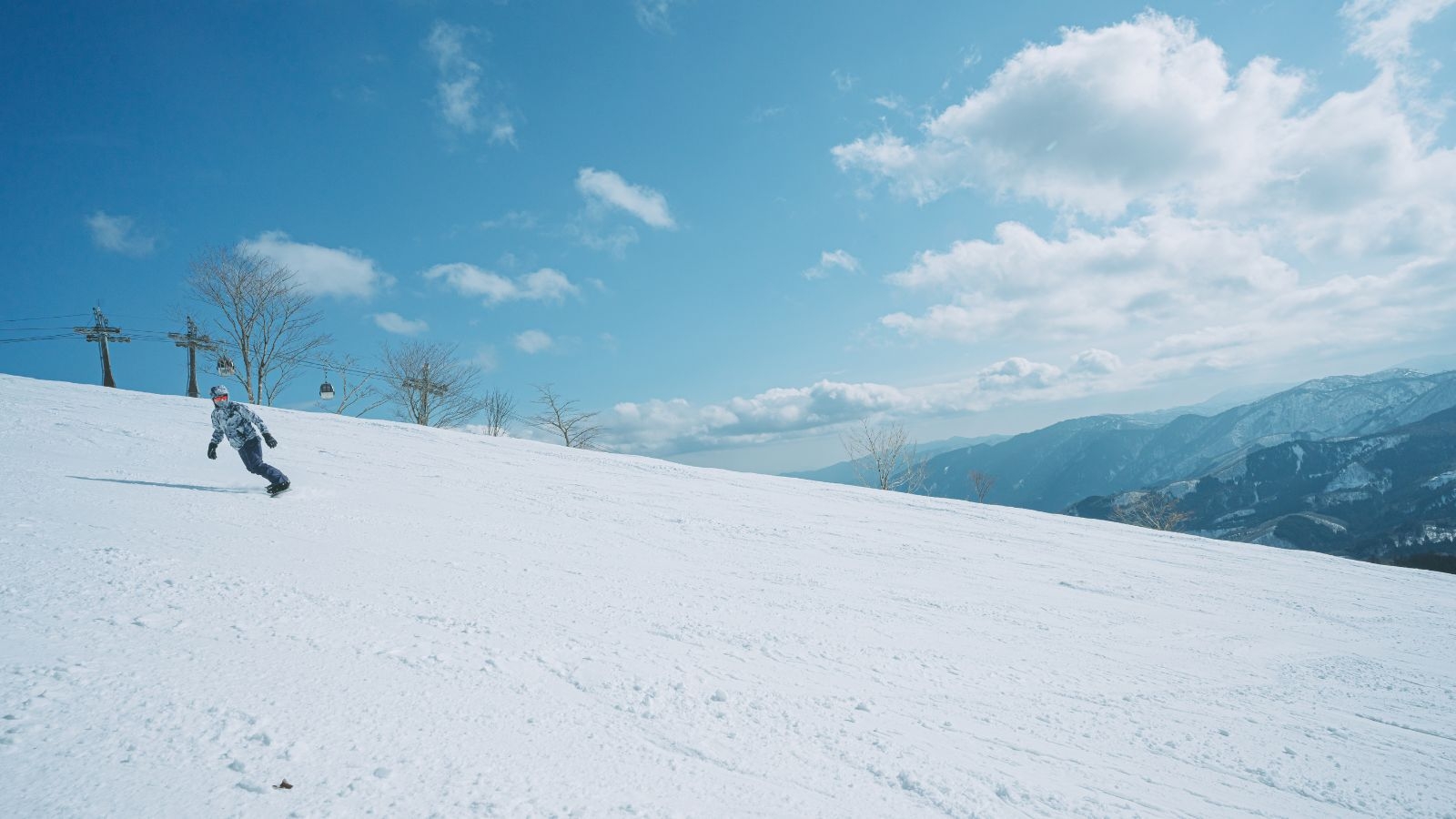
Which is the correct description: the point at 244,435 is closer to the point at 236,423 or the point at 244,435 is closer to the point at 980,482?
the point at 236,423

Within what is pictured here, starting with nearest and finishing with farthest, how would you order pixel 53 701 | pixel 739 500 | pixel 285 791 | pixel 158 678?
1. pixel 285 791
2. pixel 53 701
3. pixel 158 678
4. pixel 739 500

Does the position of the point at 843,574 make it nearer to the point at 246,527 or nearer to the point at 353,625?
the point at 353,625

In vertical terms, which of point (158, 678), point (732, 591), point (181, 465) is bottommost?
point (732, 591)

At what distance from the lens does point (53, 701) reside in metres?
2.83

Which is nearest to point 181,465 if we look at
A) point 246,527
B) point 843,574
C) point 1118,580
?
point 246,527

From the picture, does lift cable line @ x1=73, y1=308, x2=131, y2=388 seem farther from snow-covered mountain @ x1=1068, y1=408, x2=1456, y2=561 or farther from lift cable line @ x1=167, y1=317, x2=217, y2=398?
snow-covered mountain @ x1=1068, y1=408, x2=1456, y2=561

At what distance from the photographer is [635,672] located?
398 centimetres

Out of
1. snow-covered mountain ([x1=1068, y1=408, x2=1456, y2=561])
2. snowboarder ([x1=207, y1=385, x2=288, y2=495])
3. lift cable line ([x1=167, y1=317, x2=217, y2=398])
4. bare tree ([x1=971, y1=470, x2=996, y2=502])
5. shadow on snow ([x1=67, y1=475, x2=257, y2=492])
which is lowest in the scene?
snow-covered mountain ([x1=1068, y1=408, x2=1456, y2=561])

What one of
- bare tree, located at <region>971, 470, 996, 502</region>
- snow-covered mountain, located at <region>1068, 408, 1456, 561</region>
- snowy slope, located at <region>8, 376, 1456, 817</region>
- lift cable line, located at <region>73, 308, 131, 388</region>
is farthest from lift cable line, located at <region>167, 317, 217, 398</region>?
snow-covered mountain, located at <region>1068, 408, 1456, 561</region>

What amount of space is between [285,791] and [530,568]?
3763 mm

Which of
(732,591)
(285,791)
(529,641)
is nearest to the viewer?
(285,791)

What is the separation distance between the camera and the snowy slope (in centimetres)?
271

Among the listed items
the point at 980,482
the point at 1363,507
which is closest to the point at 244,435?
the point at 980,482

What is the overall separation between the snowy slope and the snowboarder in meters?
0.38
